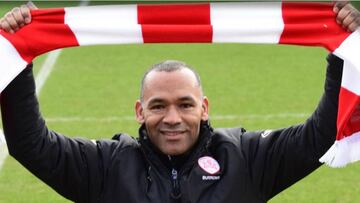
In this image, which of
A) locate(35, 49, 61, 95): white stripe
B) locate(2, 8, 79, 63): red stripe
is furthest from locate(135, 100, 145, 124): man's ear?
locate(35, 49, 61, 95): white stripe

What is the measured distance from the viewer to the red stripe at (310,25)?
14.3 ft

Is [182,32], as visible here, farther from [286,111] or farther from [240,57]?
[240,57]

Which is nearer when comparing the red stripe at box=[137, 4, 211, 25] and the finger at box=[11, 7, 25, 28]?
the finger at box=[11, 7, 25, 28]

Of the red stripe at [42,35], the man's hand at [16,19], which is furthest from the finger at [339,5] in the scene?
the man's hand at [16,19]

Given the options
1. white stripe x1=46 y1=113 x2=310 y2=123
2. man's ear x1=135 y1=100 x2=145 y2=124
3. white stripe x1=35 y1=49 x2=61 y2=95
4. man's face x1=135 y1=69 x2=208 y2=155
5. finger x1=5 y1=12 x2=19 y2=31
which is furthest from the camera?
white stripe x1=35 y1=49 x2=61 y2=95

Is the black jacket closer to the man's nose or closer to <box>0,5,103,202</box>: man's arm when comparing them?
<box>0,5,103,202</box>: man's arm

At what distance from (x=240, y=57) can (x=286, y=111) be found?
3340mm

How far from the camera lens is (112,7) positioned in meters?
4.50

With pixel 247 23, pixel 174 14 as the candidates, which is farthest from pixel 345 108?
pixel 174 14

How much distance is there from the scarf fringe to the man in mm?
62

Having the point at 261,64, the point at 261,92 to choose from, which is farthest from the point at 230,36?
the point at 261,64

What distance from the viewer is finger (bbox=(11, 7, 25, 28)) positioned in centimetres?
422

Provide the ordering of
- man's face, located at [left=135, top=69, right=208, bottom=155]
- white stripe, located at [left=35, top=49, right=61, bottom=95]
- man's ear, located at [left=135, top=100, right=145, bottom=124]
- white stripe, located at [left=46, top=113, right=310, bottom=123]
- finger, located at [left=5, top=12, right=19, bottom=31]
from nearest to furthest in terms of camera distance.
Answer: finger, located at [left=5, top=12, right=19, bottom=31]
man's face, located at [left=135, top=69, right=208, bottom=155]
man's ear, located at [left=135, top=100, right=145, bottom=124]
white stripe, located at [left=46, top=113, right=310, bottom=123]
white stripe, located at [left=35, top=49, right=61, bottom=95]

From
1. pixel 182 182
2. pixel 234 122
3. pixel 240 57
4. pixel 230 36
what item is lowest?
Result: pixel 240 57
